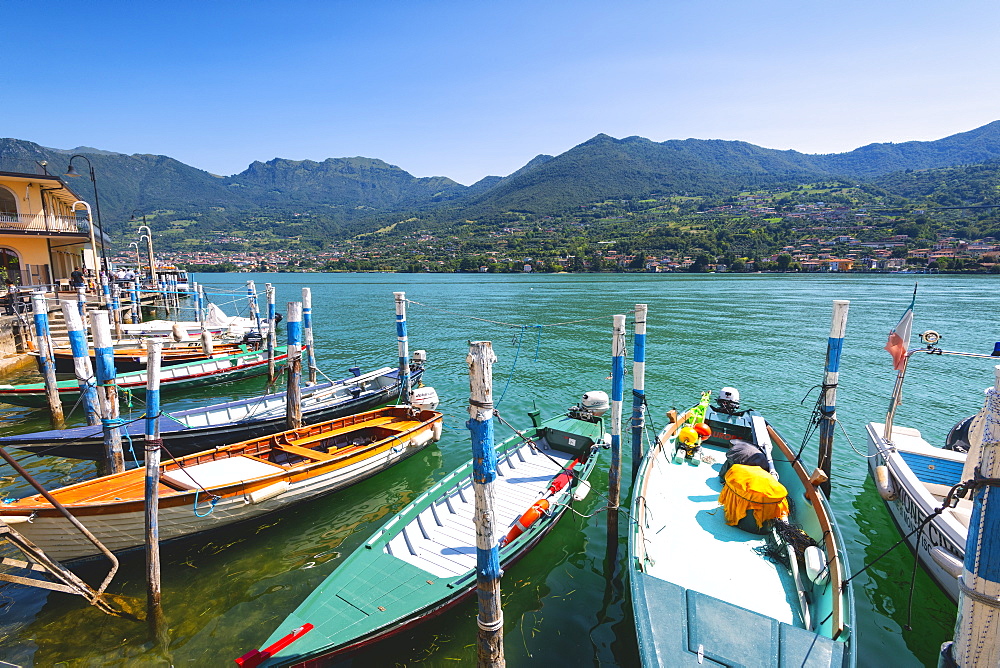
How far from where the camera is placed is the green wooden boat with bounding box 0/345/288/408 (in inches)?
635

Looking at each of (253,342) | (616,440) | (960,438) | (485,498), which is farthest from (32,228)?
(960,438)

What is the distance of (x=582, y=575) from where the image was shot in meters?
9.12

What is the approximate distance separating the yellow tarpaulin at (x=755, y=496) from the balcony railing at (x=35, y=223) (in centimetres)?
4055

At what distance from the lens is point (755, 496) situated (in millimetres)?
7906

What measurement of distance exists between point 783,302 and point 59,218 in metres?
64.5

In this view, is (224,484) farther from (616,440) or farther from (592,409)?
(592,409)

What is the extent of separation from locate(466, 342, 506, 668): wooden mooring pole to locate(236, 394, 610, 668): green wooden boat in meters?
0.89

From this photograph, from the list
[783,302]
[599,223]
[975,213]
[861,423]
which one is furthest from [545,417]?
[599,223]

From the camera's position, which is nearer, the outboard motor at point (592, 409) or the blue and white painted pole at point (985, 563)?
the blue and white painted pole at point (985, 563)

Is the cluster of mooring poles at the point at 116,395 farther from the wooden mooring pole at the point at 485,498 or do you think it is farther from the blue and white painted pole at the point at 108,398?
the wooden mooring pole at the point at 485,498

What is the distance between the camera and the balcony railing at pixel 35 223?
29172 millimetres

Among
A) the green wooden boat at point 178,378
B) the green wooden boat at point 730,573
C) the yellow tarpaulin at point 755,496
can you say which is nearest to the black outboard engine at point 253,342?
the green wooden boat at point 178,378

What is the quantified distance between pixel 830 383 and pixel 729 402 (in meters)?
2.86

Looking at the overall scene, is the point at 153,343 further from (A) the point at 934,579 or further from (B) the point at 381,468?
(A) the point at 934,579
